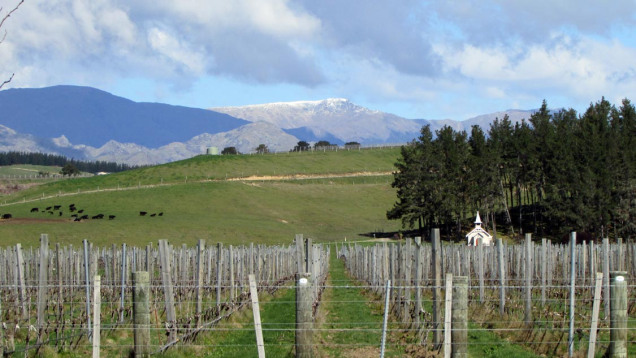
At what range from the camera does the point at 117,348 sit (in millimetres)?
15250

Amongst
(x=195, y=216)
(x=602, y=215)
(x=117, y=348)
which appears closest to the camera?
(x=117, y=348)

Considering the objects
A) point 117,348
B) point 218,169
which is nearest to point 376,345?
point 117,348

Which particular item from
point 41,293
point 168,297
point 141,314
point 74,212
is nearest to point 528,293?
point 168,297

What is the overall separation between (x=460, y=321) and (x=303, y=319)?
227cm

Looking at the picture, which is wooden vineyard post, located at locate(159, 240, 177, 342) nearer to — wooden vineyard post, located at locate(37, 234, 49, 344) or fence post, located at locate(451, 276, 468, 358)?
wooden vineyard post, located at locate(37, 234, 49, 344)

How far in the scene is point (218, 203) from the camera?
98875mm

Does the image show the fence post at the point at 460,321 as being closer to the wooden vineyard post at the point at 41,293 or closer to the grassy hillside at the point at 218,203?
the wooden vineyard post at the point at 41,293

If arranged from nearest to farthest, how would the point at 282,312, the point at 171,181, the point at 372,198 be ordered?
the point at 282,312 → the point at 372,198 → the point at 171,181

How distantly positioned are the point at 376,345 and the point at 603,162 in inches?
2356

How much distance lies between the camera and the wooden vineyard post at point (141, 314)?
453 inches

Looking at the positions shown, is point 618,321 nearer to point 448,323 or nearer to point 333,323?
point 448,323

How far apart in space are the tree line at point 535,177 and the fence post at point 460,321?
5908 cm

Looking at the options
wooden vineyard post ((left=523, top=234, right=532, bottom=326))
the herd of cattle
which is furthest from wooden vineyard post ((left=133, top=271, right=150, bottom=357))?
the herd of cattle

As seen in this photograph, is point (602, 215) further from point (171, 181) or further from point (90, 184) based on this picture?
point (90, 184)
